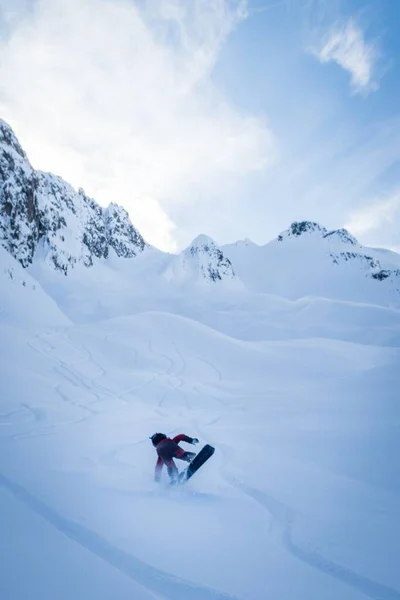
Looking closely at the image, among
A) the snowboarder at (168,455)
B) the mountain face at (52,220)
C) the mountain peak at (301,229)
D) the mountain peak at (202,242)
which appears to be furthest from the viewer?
the mountain peak at (301,229)

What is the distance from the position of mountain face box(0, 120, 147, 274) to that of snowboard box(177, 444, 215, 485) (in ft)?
110

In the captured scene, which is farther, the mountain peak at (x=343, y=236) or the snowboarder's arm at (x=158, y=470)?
the mountain peak at (x=343, y=236)

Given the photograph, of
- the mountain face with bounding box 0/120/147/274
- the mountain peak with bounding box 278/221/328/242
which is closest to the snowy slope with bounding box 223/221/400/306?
the mountain peak with bounding box 278/221/328/242

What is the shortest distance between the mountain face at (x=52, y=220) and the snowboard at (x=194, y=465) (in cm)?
3360

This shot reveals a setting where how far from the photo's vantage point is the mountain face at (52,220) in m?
31.6

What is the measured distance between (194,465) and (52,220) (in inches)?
1778

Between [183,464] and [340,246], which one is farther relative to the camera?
[340,246]

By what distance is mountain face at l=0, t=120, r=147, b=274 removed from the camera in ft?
104

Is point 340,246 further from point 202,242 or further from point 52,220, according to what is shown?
point 52,220

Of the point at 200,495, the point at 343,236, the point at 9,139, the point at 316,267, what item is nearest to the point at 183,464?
the point at 200,495

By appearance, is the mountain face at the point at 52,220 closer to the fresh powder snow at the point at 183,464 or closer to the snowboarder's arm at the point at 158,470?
the fresh powder snow at the point at 183,464

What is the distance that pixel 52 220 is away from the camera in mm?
42000

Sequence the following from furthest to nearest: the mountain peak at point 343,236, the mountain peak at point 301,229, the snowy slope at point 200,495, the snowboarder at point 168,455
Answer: the mountain peak at point 301,229, the mountain peak at point 343,236, the snowboarder at point 168,455, the snowy slope at point 200,495

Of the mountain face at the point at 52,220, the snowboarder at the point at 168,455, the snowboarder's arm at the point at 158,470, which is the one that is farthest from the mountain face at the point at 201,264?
the snowboarder's arm at the point at 158,470
